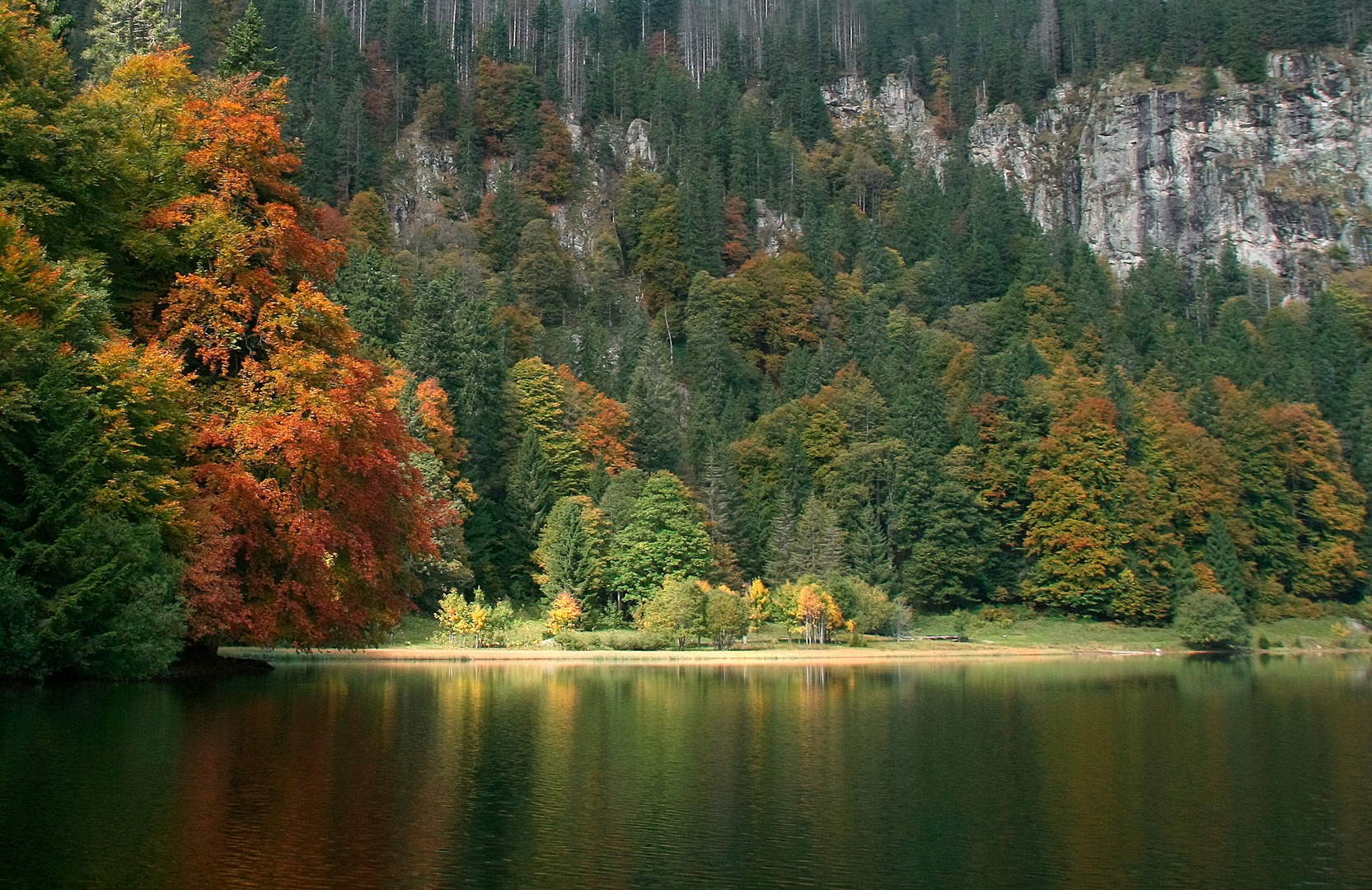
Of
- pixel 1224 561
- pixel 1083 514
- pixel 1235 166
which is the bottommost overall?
pixel 1224 561

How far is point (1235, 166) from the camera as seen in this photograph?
547 ft

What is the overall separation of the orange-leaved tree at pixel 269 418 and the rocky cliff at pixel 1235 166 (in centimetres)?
15025

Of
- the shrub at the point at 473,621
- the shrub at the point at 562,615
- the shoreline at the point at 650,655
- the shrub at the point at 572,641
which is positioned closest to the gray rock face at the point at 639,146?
the shoreline at the point at 650,655

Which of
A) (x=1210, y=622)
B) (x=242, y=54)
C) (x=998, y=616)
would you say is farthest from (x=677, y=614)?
(x=1210, y=622)

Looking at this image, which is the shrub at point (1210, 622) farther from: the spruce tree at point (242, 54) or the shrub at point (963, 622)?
the spruce tree at point (242, 54)

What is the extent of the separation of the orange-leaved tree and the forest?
0.17 metres

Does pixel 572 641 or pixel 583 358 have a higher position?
pixel 583 358

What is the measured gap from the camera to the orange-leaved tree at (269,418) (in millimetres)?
37156

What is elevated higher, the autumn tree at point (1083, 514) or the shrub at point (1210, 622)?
the autumn tree at point (1083, 514)

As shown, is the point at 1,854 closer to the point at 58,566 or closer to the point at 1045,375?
the point at 58,566

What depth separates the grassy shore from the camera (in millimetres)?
67250

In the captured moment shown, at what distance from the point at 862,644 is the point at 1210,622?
27.9m

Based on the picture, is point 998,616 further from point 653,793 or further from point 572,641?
point 653,793

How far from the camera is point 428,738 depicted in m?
30.5
